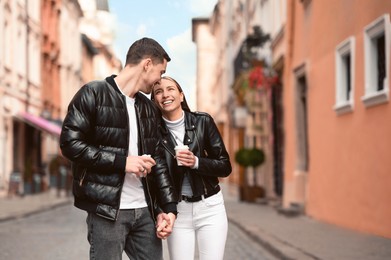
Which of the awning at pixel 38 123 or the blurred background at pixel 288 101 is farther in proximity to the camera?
the awning at pixel 38 123

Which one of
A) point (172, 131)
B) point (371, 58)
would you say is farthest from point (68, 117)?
point (371, 58)

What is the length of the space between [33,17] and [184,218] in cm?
3354

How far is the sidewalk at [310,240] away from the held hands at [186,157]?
4825 mm

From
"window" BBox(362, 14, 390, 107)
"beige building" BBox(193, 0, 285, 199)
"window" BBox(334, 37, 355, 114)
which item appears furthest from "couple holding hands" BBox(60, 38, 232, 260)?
"beige building" BBox(193, 0, 285, 199)

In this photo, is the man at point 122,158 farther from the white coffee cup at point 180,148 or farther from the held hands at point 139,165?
the white coffee cup at point 180,148

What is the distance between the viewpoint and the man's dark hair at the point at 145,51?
409cm

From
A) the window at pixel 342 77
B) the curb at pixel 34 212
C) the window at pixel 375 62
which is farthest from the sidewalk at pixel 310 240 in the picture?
the curb at pixel 34 212

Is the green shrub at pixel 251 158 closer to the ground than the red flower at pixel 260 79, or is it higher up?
closer to the ground

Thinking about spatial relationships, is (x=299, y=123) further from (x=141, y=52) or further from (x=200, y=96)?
(x=200, y=96)

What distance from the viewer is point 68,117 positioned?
13.1 feet

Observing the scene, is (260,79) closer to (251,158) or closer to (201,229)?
(251,158)

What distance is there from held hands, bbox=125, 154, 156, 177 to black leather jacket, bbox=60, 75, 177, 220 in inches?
1.3

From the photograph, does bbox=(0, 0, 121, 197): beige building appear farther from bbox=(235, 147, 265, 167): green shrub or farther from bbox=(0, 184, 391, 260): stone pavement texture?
A: bbox=(0, 184, 391, 260): stone pavement texture

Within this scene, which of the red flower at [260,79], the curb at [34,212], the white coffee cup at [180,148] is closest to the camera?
the white coffee cup at [180,148]
